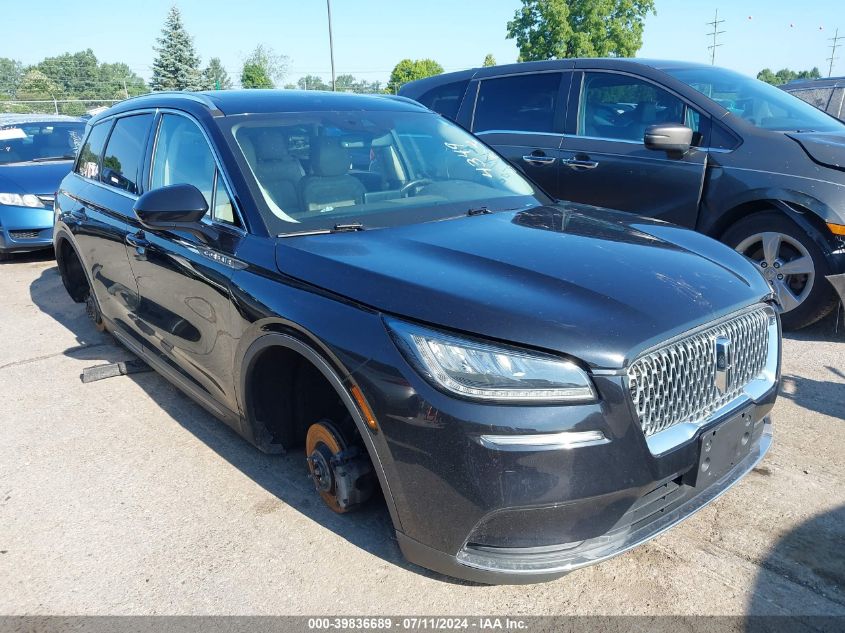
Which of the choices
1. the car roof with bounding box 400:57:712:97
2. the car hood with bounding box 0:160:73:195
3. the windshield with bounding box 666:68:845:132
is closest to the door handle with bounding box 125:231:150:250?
the car roof with bounding box 400:57:712:97

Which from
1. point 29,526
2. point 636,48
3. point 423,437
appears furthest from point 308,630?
point 636,48

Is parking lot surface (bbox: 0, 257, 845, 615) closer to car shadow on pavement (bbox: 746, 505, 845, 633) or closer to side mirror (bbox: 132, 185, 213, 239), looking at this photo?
car shadow on pavement (bbox: 746, 505, 845, 633)

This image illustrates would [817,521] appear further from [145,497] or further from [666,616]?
[145,497]

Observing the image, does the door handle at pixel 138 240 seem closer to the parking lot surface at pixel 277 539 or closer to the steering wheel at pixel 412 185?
the parking lot surface at pixel 277 539

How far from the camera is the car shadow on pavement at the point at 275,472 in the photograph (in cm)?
269

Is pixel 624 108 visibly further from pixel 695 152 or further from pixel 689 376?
pixel 689 376

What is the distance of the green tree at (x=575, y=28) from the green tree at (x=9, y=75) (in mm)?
48128

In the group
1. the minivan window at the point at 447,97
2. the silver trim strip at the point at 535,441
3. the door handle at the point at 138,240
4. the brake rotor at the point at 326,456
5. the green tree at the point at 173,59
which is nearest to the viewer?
the silver trim strip at the point at 535,441

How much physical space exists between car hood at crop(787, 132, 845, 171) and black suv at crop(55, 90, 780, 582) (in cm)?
206

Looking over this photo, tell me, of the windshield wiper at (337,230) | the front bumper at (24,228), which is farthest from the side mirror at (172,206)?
the front bumper at (24,228)

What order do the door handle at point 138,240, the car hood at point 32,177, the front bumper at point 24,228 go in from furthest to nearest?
the car hood at point 32,177 → the front bumper at point 24,228 → the door handle at point 138,240

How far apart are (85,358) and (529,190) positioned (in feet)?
11.5

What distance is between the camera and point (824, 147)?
4.48m

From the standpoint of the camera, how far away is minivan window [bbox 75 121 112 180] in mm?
4625
